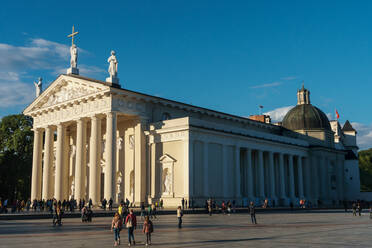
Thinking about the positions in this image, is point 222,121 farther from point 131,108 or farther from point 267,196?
point 131,108

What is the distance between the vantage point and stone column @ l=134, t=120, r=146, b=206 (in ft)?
146

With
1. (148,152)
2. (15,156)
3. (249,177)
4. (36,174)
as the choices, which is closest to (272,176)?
(249,177)

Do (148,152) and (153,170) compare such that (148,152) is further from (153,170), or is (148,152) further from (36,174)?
(36,174)

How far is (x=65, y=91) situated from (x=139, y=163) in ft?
41.0

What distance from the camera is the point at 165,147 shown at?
1779 inches

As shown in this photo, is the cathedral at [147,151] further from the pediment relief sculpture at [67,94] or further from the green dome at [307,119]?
the green dome at [307,119]

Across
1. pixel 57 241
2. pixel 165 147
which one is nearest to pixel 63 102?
pixel 165 147

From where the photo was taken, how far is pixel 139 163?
148ft

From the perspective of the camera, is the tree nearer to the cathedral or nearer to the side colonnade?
the cathedral

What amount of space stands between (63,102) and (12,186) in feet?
79.3

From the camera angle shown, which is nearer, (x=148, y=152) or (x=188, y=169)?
(x=188, y=169)

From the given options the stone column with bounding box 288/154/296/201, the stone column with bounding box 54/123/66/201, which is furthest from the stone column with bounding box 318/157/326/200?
the stone column with bounding box 54/123/66/201

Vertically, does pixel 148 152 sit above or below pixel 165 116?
below

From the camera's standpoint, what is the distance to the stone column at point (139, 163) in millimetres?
44594
